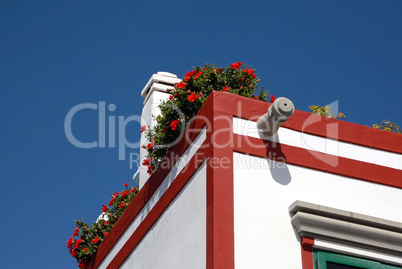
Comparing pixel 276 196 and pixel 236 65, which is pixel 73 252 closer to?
pixel 236 65

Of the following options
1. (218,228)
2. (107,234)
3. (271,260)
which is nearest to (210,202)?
(218,228)

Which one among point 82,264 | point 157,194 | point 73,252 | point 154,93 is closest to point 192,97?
point 157,194

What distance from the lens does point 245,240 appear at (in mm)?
6703

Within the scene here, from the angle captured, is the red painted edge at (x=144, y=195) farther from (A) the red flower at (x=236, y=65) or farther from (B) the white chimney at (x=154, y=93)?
(B) the white chimney at (x=154, y=93)

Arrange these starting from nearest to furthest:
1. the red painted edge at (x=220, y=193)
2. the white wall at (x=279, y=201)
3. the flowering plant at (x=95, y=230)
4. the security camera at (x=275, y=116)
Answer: the red painted edge at (x=220, y=193) → the white wall at (x=279, y=201) → the security camera at (x=275, y=116) → the flowering plant at (x=95, y=230)

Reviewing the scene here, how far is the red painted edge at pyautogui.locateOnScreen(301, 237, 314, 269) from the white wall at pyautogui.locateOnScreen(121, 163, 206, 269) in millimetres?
1015

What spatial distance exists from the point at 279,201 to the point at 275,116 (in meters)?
0.91

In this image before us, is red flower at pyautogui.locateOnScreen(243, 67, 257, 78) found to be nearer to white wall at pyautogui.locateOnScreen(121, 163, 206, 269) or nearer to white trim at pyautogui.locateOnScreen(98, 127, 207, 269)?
white trim at pyautogui.locateOnScreen(98, 127, 207, 269)

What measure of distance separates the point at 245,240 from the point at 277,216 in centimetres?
51

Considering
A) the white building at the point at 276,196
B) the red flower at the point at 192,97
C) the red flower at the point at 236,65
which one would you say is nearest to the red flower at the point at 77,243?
the white building at the point at 276,196

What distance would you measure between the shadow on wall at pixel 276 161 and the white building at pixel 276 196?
12 mm

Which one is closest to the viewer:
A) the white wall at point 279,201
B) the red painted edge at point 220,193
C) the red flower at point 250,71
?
the red painted edge at point 220,193

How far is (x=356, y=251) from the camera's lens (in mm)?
7133

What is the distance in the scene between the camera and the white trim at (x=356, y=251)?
703cm
